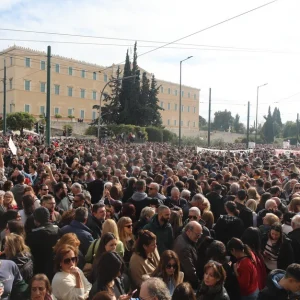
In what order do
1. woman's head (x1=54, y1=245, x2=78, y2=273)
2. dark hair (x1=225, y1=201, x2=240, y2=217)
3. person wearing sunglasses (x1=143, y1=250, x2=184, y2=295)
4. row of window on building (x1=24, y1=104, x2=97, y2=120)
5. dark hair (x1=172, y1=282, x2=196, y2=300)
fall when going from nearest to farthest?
dark hair (x1=172, y1=282, x2=196, y2=300) → woman's head (x1=54, y1=245, x2=78, y2=273) → person wearing sunglasses (x1=143, y1=250, x2=184, y2=295) → dark hair (x1=225, y1=201, x2=240, y2=217) → row of window on building (x1=24, y1=104, x2=97, y2=120)

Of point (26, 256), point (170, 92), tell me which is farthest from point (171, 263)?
point (170, 92)

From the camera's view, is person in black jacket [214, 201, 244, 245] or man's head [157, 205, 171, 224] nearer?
man's head [157, 205, 171, 224]

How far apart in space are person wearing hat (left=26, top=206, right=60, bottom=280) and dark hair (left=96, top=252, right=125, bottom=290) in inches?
43.3

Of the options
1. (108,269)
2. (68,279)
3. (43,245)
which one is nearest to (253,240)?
(108,269)

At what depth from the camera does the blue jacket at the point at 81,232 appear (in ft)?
18.1

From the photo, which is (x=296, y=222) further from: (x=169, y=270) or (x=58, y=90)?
(x=58, y=90)

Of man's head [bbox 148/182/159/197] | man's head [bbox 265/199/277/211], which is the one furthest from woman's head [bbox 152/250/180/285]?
man's head [bbox 148/182/159/197]

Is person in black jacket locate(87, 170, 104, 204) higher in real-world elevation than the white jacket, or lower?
higher

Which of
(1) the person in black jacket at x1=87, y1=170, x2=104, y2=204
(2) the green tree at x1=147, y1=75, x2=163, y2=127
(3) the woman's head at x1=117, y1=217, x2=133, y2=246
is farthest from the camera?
(2) the green tree at x1=147, y1=75, x2=163, y2=127

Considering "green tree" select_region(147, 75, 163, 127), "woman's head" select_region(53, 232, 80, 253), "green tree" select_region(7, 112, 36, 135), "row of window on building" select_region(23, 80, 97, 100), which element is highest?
"row of window on building" select_region(23, 80, 97, 100)

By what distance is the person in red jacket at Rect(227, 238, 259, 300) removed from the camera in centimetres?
477

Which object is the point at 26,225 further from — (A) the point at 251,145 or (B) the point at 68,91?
(B) the point at 68,91

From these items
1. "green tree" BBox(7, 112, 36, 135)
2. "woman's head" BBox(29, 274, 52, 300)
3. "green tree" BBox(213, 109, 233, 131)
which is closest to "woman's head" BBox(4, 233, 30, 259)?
"woman's head" BBox(29, 274, 52, 300)

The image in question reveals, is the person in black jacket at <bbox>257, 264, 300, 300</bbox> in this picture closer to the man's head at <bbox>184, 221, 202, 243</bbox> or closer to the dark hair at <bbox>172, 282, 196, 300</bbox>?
the dark hair at <bbox>172, 282, 196, 300</bbox>
